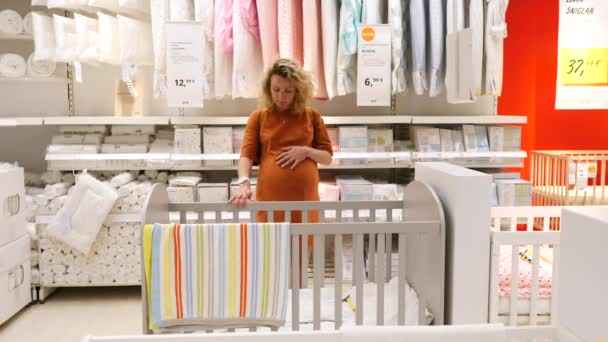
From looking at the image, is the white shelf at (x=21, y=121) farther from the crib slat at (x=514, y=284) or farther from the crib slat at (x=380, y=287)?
the crib slat at (x=514, y=284)

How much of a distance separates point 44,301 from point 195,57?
1.93 m

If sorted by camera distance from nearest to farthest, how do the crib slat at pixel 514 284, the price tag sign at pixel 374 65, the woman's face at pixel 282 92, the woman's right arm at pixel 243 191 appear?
the crib slat at pixel 514 284, the woman's right arm at pixel 243 191, the woman's face at pixel 282 92, the price tag sign at pixel 374 65

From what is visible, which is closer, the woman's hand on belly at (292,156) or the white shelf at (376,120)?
the woman's hand on belly at (292,156)

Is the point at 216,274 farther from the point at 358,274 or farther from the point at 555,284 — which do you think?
the point at 555,284

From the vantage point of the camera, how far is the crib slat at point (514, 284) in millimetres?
2240

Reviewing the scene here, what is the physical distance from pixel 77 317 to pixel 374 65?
93.1 inches

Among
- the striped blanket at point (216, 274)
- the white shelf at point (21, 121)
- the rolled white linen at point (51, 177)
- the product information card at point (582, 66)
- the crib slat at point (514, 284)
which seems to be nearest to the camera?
the striped blanket at point (216, 274)

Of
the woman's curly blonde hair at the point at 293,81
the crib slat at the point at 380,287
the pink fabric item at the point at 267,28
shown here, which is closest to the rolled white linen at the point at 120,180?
the pink fabric item at the point at 267,28

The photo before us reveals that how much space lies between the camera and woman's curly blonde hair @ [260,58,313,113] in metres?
2.53

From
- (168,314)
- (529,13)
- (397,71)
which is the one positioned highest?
(529,13)

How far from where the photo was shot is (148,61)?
145 inches

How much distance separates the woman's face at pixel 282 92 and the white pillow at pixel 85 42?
61.2 inches

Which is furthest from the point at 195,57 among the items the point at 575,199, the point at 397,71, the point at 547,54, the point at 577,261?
the point at 547,54

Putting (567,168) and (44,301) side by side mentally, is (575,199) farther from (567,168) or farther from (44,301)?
(44,301)
